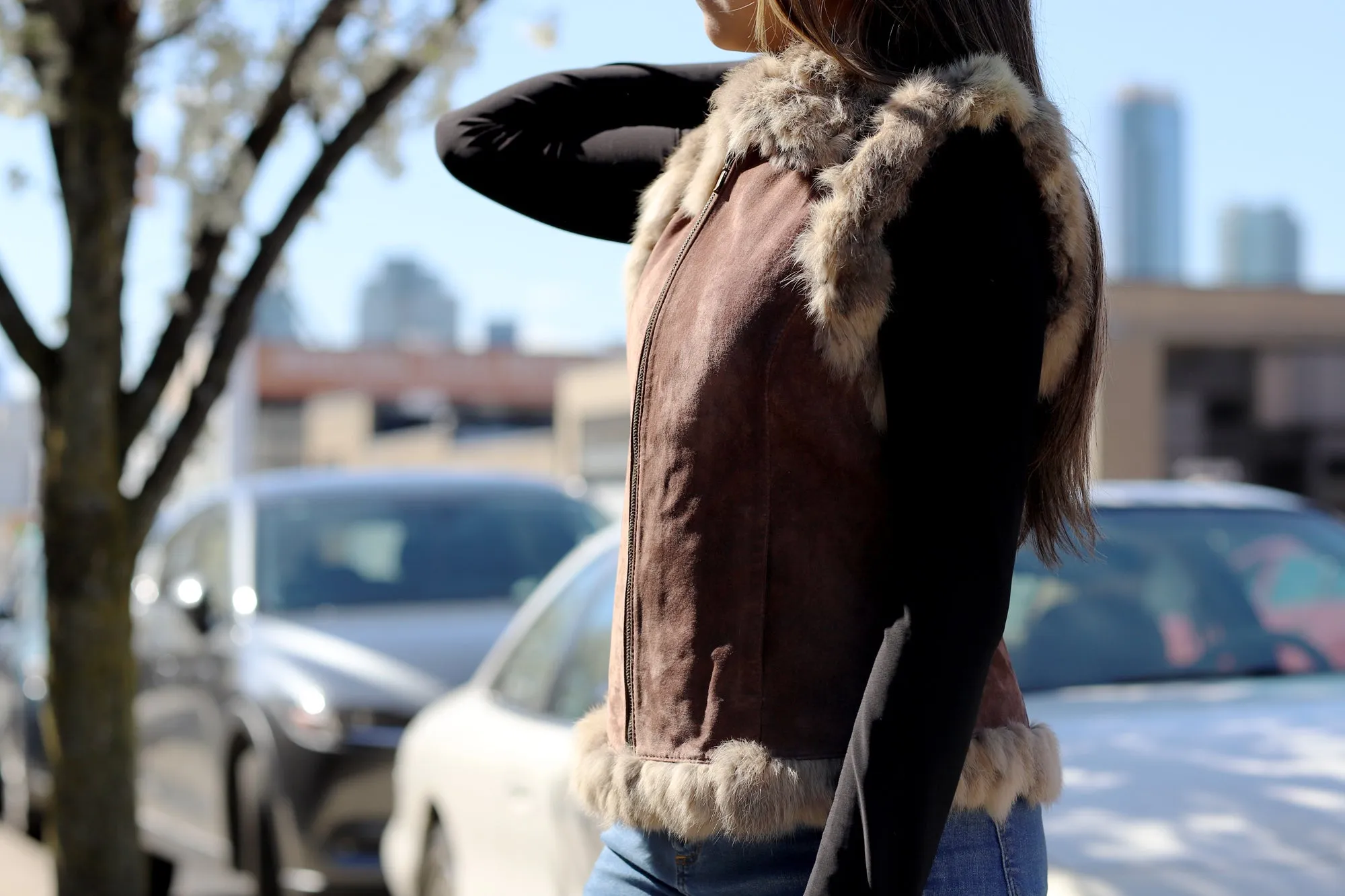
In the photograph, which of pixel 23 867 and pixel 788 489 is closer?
pixel 788 489

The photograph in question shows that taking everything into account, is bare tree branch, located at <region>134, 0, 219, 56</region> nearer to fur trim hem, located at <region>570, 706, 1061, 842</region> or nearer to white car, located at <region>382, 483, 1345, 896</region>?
white car, located at <region>382, 483, 1345, 896</region>

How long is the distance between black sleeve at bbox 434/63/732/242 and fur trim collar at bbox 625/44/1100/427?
0.58 m

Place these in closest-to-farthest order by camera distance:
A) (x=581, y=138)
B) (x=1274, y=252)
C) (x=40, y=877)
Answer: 1. (x=581, y=138)
2. (x=40, y=877)
3. (x=1274, y=252)

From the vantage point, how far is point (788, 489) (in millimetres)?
1470

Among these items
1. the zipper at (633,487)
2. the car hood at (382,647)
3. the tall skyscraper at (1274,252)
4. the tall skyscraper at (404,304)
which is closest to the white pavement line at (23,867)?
the car hood at (382,647)

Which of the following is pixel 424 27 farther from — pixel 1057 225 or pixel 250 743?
pixel 1057 225

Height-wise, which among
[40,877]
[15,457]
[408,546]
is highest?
[408,546]

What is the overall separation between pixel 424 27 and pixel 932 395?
405 cm

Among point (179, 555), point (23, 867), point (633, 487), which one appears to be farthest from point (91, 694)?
point (23, 867)

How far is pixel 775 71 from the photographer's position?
162 centimetres

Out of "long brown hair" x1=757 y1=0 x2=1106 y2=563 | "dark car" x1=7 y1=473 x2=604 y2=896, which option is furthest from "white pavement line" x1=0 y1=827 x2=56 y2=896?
"long brown hair" x1=757 y1=0 x2=1106 y2=563

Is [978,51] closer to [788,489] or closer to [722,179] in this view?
[722,179]

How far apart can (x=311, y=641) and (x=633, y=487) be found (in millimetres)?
4479

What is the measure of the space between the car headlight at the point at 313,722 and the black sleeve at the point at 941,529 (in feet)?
14.0
